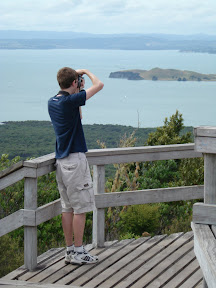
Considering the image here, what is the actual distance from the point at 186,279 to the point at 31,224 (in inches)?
53.1

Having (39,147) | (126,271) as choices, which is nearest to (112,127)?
(39,147)

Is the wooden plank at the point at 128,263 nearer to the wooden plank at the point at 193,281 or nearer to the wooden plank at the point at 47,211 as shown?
the wooden plank at the point at 193,281

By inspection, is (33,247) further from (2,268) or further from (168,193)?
(168,193)

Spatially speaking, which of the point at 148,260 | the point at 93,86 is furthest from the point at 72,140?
the point at 148,260

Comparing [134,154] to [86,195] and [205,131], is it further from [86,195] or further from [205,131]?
[205,131]

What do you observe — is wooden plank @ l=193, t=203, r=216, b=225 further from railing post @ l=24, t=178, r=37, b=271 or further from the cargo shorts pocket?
railing post @ l=24, t=178, r=37, b=271

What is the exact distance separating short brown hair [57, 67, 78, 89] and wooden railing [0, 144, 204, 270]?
25.9 inches

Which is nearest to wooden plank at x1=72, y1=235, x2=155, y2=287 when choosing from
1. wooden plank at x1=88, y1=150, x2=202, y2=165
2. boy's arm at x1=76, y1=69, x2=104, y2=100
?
wooden plank at x1=88, y1=150, x2=202, y2=165

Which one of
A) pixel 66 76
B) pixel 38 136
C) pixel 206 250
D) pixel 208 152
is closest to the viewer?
pixel 206 250

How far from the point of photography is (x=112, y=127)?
173 ft

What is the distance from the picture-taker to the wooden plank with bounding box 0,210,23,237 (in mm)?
4918

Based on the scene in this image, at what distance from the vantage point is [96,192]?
→ 546cm

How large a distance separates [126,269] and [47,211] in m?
0.83

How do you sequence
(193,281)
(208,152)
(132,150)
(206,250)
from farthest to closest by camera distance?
(132,150) < (193,281) < (208,152) < (206,250)
